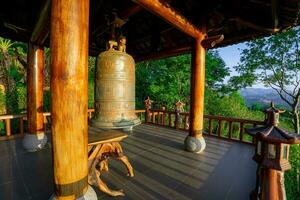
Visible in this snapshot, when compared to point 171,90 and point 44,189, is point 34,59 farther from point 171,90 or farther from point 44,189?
point 171,90

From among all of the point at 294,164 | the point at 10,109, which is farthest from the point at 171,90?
the point at 10,109

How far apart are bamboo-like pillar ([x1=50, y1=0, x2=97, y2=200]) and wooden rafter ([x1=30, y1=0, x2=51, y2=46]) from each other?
1.13 metres

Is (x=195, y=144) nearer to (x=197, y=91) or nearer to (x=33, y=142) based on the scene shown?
(x=197, y=91)

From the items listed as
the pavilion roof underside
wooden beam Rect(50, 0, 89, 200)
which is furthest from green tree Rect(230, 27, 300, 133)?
wooden beam Rect(50, 0, 89, 200)

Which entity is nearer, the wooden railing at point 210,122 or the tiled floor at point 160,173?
the tiled floor at point 160,173

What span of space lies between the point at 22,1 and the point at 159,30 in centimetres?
295

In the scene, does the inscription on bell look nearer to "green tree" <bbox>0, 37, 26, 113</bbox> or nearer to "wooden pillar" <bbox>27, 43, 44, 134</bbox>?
"wooden pillar" <bbox>27, 43, 44, 134</bbox>

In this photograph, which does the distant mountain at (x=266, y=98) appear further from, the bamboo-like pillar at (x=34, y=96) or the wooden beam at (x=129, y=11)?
the bamboo-like pillar at (x=34, y=96)

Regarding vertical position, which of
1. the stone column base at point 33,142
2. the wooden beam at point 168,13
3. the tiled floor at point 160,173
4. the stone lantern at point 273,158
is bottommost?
the tiled floor at point 160,173

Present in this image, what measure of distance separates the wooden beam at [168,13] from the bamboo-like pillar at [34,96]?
118 inches

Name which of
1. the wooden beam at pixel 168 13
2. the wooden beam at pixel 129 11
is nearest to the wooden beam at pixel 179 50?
the wooden beam at pixel 168 13

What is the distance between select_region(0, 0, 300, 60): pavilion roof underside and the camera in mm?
3002

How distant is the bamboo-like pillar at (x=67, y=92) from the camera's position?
61.2 inches

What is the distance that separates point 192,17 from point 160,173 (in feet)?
11.4
